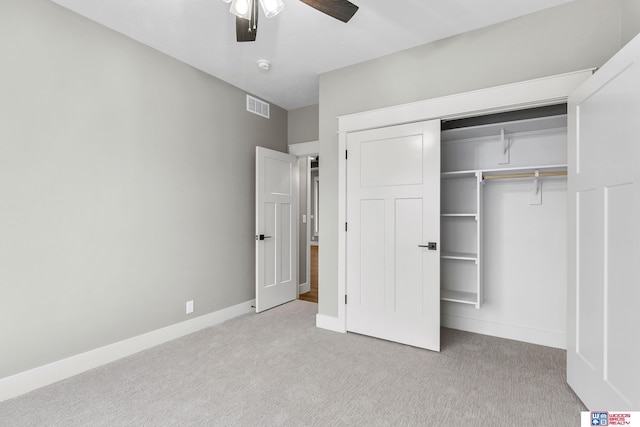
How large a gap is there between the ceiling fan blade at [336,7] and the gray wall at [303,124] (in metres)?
2.49

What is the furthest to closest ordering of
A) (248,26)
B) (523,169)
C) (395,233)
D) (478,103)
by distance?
(395,233) < (523,169) < (478,103) < (248,26)

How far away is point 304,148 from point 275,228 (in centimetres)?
121

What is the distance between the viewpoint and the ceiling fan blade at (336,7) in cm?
167

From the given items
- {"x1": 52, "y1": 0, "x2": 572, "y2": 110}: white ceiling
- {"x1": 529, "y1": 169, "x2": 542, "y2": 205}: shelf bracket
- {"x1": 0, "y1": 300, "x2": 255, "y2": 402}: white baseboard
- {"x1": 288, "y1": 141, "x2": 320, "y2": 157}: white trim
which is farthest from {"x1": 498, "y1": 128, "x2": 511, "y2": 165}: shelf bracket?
{"x1": 0, "y1": 300, "x2": 255, "y2": 402}: white baseboard

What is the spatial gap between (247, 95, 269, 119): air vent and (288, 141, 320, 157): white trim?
0.56 m

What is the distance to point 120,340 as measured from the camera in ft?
8.70

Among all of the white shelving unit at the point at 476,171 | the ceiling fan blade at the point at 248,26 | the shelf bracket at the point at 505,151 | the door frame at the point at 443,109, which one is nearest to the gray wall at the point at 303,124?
the door frame at the point at 443,109

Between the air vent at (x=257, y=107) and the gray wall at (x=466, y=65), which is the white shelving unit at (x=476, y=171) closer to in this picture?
the gray wall at (x=466, y=65)

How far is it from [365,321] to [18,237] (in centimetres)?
281

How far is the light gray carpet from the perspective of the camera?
1.84m

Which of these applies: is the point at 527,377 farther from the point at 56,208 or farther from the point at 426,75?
the point at 56,208

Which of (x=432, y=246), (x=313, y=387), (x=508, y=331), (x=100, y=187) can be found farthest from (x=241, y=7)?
(x=508, y=331)

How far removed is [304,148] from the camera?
439cm

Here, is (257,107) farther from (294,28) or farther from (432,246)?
(432,246)
